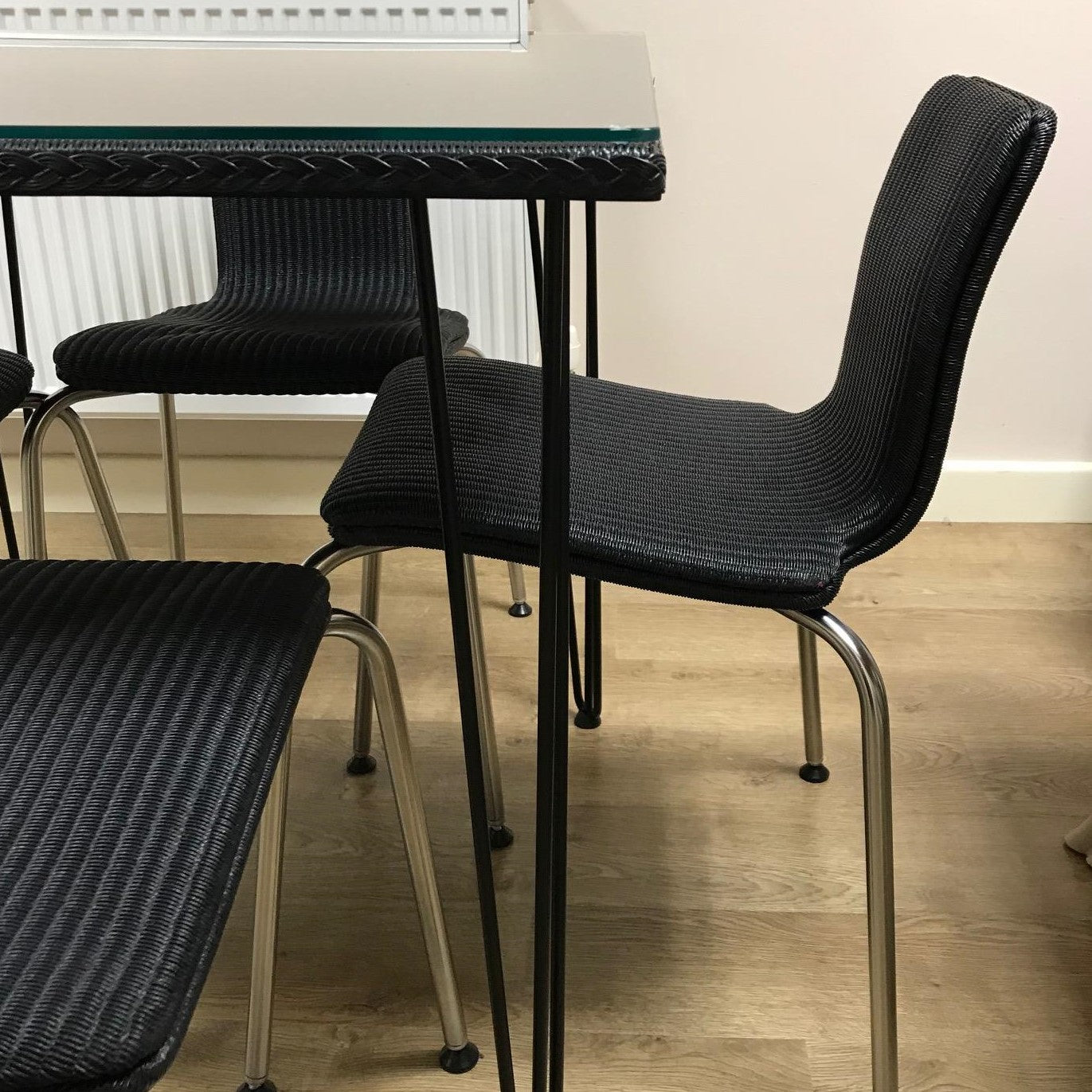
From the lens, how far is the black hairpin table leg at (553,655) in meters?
0.57

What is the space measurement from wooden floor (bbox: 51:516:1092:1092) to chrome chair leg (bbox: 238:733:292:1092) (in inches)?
1.6

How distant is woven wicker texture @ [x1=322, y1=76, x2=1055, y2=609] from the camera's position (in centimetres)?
77

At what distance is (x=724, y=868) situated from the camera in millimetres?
1202

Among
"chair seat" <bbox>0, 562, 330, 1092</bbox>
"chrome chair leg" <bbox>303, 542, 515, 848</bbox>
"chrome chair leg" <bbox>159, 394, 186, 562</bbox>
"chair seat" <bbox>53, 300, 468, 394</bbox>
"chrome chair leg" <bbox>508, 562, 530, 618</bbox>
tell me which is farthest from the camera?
"chrome chair leg" <bbox>508, 562, 530, 618</bbox>

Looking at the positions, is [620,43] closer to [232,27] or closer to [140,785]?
[140,785]

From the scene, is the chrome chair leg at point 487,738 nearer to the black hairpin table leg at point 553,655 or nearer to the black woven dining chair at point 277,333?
the black woven dining chair at point 277,333

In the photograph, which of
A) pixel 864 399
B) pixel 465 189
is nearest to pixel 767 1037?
pixel 864 399

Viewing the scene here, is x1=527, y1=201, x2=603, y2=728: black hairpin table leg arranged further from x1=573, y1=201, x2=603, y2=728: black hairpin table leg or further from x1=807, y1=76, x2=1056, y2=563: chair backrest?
x1=807, y1=76, x2=1056, y2=563: chair backrest

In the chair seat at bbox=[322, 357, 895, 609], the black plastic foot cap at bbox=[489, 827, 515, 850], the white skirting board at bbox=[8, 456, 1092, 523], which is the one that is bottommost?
the white skirting board at bbox=[8, 456, 1092, 523]

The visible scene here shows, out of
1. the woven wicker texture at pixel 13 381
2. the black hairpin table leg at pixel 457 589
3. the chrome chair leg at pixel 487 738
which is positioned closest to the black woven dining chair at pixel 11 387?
the woven wicker texture at pixel 13 381

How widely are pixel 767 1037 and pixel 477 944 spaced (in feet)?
0.90

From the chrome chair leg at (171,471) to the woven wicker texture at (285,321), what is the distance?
124 millimetres

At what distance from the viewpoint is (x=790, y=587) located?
0.82 meters

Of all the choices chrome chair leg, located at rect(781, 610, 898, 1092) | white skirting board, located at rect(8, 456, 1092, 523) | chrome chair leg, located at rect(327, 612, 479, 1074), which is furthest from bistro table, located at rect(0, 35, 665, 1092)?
white skirting board, located at rect(8, 456, 1092, 523)
